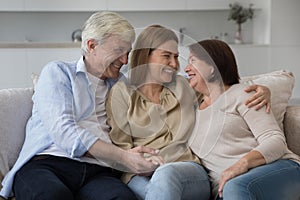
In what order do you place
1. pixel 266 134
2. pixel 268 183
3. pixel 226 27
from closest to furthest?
pixel 268 183 < pixel 266 134 < pixel 226 27

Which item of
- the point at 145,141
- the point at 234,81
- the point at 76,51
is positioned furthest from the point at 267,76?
the point at 76,51

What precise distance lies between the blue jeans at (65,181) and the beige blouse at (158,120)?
112 mm

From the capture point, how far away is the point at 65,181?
5.21 feet

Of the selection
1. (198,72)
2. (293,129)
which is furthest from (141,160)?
(293,129)

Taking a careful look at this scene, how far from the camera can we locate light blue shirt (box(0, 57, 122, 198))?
161 cm

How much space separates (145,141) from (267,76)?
0.70 meters

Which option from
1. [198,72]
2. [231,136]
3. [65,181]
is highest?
[198,72]

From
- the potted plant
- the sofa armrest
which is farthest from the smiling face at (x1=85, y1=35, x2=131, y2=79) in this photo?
the potted plant

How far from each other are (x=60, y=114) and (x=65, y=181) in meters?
0.25

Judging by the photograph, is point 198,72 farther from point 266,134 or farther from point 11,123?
point 11,123

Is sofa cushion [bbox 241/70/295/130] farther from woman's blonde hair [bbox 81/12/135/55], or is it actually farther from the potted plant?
the potted plant

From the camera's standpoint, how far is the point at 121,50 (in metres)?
1.67

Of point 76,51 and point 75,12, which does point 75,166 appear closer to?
point 76,51

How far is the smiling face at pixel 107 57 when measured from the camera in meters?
1.67
